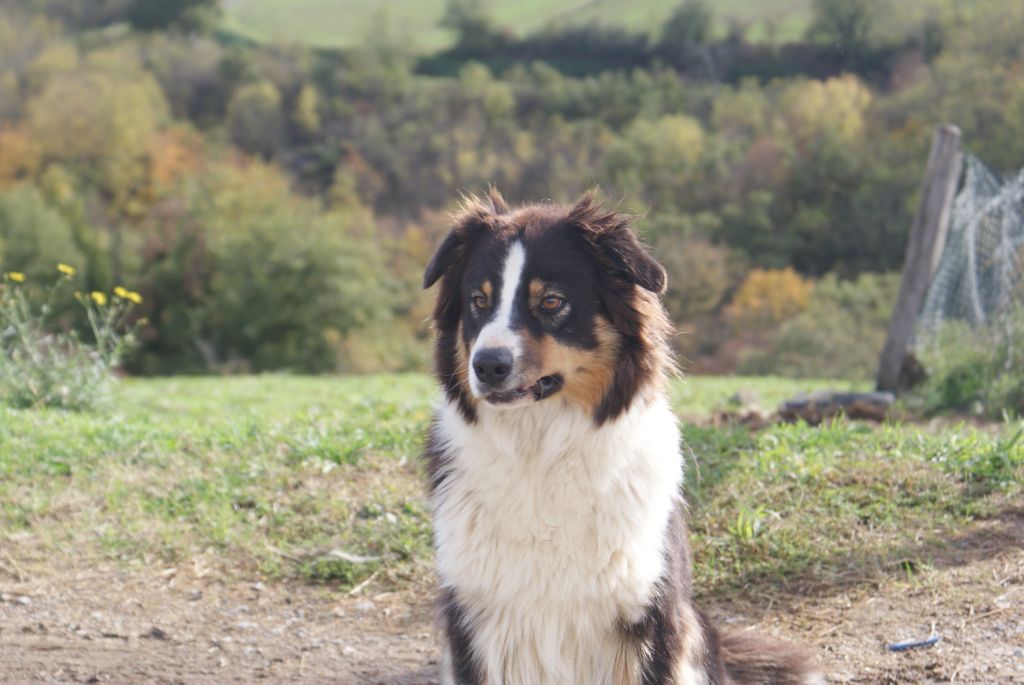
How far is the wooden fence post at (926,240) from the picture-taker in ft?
31.9

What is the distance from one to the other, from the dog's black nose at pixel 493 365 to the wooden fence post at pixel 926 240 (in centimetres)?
732

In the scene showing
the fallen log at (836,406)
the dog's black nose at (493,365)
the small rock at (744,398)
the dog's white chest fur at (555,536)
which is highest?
the dog's black nose at (493,365)

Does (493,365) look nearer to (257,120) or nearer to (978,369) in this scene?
(978,369)

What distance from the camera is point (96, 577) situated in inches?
211

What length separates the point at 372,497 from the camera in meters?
5.86

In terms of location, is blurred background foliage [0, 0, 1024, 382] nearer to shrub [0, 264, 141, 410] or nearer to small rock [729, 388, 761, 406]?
small rock [729, 388, 761, 406]

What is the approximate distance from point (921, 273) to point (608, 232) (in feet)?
23.3

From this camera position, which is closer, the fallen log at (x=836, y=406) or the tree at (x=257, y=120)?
the fallen log at (x=836, y=406)

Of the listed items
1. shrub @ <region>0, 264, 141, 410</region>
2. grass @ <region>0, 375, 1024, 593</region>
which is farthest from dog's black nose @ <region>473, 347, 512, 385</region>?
shrub @ <region>0, 264, 141, 410</region>

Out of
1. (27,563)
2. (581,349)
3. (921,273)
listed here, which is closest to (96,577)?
(27,563)

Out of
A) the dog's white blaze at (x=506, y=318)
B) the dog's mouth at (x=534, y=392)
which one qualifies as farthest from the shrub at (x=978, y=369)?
the dog's white blaze at (x=506, y=318)

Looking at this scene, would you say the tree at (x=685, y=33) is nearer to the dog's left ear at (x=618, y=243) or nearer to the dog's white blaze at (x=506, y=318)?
the dog's left ear at (x=618, y=243)

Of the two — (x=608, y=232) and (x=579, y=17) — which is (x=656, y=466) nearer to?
(x=608, y=232)

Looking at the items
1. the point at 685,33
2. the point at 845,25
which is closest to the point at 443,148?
the point at 685,33
